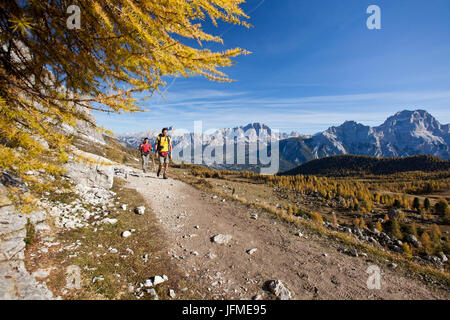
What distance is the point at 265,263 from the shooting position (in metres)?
5.48

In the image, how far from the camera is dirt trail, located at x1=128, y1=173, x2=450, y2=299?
4527mm

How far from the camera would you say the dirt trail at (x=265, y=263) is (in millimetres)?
4527

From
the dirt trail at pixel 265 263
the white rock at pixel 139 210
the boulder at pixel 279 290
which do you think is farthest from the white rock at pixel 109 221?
the boulder at pixel 279 290

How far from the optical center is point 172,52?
3.15m

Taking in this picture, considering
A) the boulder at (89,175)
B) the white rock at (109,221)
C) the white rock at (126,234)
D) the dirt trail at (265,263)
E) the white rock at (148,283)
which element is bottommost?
the dirt trail at (265,263)

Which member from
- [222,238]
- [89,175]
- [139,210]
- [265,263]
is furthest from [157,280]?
[89,175]

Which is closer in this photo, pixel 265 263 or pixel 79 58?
pixel 79 58

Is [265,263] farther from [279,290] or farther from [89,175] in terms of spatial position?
[89,175]

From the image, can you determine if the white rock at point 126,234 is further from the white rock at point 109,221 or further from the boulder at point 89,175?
the boulder at point 89,175

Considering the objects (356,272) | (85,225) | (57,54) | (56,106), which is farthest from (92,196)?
(356,272)

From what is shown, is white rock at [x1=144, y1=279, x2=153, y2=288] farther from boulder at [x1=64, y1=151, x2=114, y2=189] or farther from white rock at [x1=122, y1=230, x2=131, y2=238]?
boulder at [x1=64, y1=151, x2=114, y2=189]

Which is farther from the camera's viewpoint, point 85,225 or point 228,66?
point 85,225
